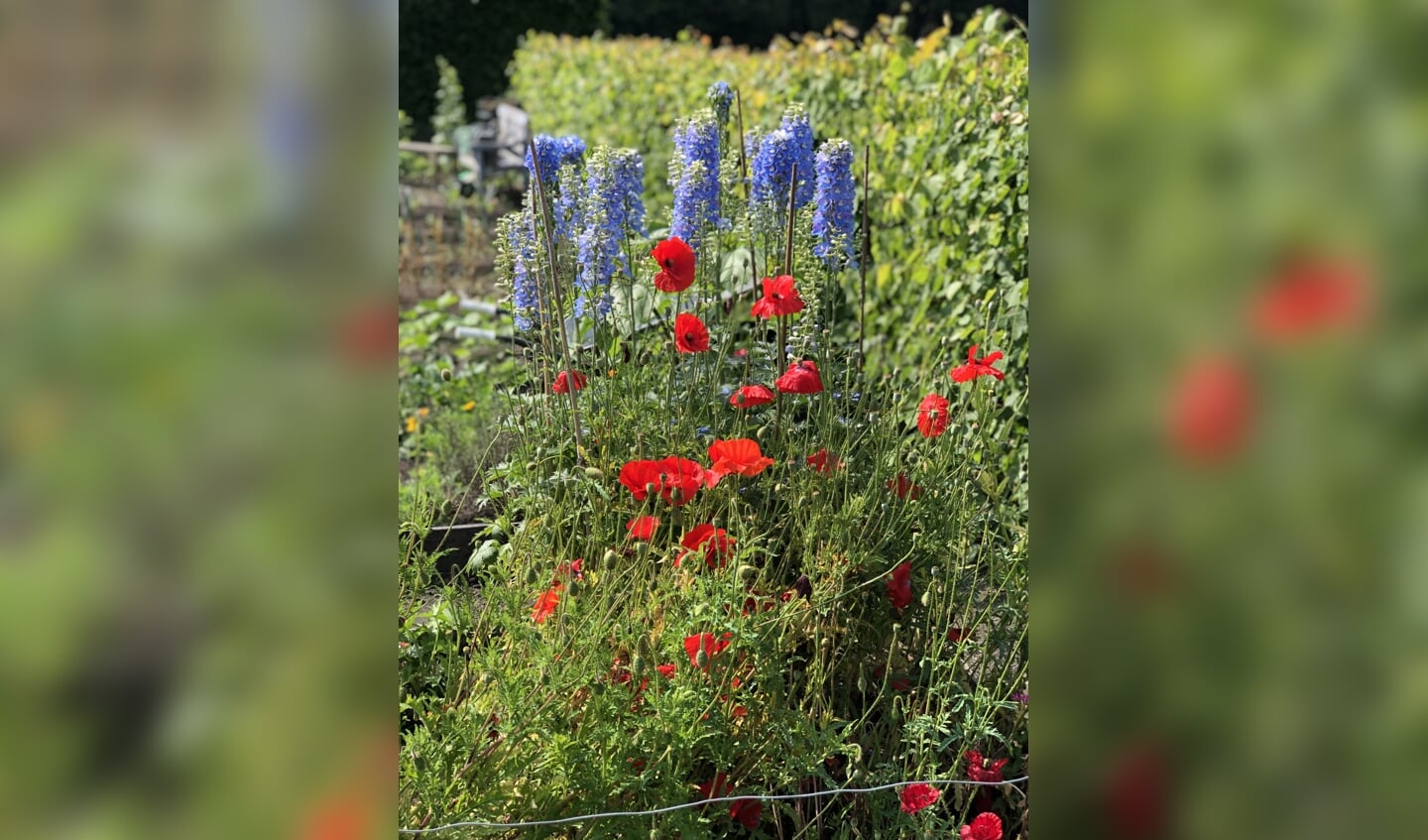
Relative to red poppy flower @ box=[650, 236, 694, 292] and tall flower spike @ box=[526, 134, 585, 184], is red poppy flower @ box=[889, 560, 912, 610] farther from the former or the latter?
tall flower spike @ box=[526, 134, 585, 184]

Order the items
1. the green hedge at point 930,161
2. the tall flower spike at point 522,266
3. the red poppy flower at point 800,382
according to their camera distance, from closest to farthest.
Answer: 1. the red poppy flower at point 800,382
2. the tall flower spike at point 522,266
3. the green hedge at point 930,161

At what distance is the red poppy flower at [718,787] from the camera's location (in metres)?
1.92

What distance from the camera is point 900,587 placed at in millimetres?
2238

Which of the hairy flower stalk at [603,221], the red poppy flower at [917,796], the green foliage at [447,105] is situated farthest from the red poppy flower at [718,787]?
the green foliage at [447,105]

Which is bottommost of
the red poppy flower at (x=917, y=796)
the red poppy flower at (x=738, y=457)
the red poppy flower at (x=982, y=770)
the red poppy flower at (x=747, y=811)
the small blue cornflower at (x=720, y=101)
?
the red poppy flower at (x=747, y=811)

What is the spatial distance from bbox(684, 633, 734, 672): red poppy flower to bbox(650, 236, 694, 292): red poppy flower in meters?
0.74
